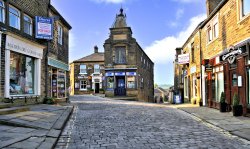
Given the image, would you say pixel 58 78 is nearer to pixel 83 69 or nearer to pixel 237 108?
pixel 237 108

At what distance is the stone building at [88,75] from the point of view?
50.9m

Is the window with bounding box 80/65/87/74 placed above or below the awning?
above

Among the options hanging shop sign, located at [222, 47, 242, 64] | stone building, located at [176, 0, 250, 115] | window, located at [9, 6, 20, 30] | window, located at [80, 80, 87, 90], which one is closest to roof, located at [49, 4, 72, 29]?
window, located at [9, 6, 20, 30]

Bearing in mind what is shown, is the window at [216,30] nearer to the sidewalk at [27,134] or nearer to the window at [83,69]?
the sidewalk at [27,134]

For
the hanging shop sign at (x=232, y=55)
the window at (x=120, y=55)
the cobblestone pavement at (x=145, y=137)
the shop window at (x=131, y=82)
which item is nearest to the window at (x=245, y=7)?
the hanging shop sign at (x=232, y=55)

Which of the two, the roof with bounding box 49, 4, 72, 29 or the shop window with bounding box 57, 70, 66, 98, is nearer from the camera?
the roof with bounding box 49, 4, 72, 29

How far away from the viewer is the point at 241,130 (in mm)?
9695

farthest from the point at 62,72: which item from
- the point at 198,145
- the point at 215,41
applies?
the point at 198,145

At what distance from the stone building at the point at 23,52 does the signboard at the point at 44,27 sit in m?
0.14

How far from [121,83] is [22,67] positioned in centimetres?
2304

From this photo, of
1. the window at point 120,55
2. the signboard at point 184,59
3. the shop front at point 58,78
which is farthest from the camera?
the window at point 120,55

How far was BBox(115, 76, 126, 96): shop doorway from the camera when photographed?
129 feet

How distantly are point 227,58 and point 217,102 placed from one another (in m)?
3.57

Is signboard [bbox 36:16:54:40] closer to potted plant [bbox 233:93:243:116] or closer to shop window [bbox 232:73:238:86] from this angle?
shop window [bbox 232:73:238:86]
